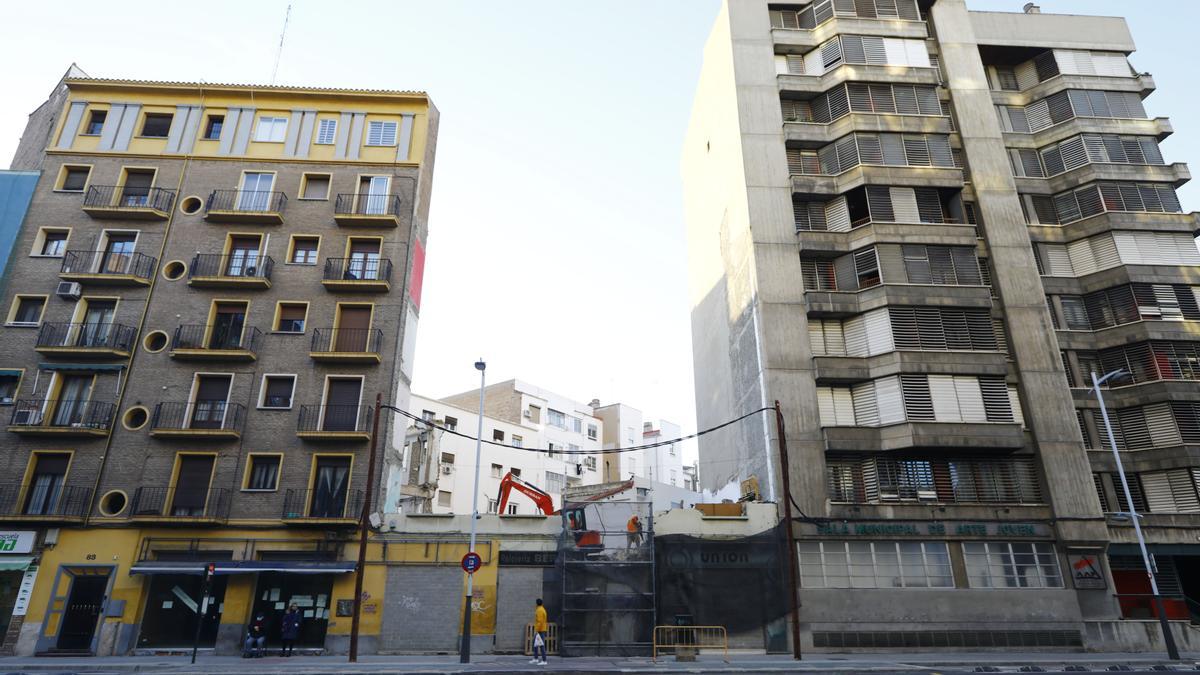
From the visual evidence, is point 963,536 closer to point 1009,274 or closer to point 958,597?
point 958,597

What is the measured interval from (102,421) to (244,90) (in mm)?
17614

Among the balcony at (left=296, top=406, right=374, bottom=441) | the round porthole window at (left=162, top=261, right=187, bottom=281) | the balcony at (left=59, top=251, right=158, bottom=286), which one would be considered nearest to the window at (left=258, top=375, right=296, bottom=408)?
the balcony at (left=296, top=406, right=374, bottom=441)

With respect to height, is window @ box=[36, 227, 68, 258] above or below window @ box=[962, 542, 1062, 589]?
above

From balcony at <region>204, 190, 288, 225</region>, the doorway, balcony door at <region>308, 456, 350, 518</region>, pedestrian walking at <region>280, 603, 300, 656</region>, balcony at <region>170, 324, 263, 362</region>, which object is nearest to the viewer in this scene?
pedestrian walking at <region>280, 603, 300, 656</region>

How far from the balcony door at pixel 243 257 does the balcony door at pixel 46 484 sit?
1016 centimetres

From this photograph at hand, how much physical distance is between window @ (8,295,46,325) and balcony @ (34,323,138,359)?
1.12 meters

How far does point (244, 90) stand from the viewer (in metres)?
34.1

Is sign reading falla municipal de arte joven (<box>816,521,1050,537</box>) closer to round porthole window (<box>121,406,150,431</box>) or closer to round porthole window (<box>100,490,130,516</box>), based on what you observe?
round porthole window (<box>100,490,130,516</box>)

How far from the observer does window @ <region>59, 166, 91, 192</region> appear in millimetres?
32500

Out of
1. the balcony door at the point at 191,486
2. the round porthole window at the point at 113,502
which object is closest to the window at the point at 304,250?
the balcony door at the point at 191,486

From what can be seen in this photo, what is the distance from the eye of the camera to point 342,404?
2897 cm

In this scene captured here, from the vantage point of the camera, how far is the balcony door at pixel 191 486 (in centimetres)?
2689

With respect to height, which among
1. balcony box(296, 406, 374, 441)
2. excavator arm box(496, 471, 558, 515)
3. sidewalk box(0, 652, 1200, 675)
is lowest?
sidewalk box(0, 652, 1200, 675)

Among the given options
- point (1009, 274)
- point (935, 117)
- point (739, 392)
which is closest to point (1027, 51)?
point (935, 117)
